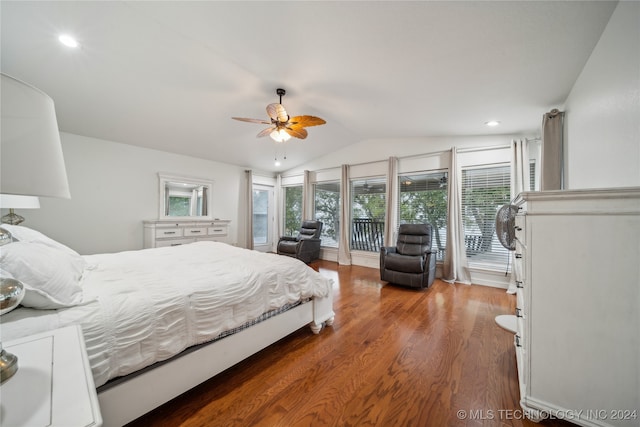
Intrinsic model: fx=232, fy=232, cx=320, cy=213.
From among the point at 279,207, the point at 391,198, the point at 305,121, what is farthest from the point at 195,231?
the point at 391,198

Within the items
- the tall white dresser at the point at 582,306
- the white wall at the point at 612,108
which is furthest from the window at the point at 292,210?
the tall white dresser at the point at 582,306

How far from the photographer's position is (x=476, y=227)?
3.75 meters

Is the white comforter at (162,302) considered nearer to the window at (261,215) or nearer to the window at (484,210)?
the window at (484,210)

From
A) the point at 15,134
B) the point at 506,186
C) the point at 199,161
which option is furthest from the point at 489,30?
the point at 199,161

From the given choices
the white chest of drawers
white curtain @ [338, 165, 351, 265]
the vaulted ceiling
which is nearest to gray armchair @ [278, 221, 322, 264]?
white curtain @ [338, 165, 351, 265]

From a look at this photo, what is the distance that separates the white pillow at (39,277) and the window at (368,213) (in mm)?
4466

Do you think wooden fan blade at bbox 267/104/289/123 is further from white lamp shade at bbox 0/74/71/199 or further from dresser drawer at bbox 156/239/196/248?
dresser drawer at bbox 156/239/196/248

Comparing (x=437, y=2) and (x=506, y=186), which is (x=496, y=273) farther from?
(x=437, y=2)

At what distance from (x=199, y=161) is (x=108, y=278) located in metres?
3.84

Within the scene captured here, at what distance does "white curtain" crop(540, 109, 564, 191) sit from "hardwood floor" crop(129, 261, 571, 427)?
163 centimetres

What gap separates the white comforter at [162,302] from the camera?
103 cm

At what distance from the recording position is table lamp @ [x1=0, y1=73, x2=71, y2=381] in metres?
0.49

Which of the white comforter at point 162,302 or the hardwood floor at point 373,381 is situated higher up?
the white comforter at point 162,302

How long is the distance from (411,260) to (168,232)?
4.14 m
